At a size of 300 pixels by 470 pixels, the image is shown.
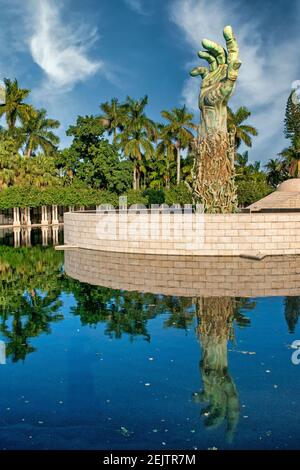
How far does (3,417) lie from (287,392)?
3.87 m

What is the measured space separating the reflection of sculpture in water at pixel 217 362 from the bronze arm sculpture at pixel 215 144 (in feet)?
32.4

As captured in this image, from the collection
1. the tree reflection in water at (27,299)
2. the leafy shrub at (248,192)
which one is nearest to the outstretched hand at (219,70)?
the tree reflection in water at (27,299)

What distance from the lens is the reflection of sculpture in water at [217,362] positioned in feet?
19.6

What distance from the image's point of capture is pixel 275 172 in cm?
5588

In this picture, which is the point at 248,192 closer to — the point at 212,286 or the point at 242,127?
the point at 242,127

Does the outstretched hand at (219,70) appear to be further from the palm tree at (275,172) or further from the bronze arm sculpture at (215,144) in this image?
the palm tree at (275,172)

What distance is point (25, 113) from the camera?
4797 centimetres

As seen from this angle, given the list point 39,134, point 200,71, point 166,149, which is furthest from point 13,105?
point 200,71

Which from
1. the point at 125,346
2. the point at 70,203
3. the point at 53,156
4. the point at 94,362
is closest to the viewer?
the point at 94,362

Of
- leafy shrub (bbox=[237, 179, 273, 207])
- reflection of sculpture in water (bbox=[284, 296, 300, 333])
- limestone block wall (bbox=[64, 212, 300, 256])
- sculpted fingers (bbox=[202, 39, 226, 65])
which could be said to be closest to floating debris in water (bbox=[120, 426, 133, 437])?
reflection of sculpture in water (bbox=[284, 296, 300, 333])
